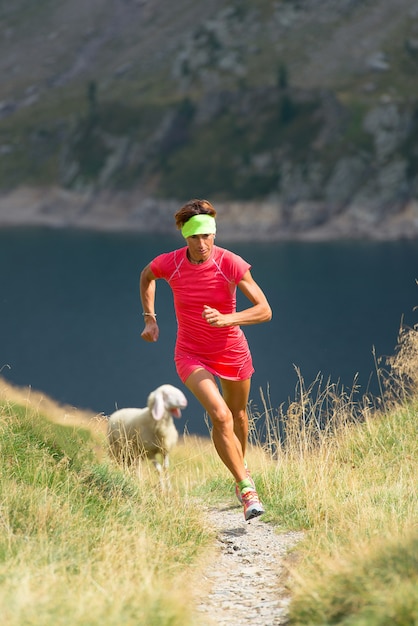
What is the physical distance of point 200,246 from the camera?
7.59m

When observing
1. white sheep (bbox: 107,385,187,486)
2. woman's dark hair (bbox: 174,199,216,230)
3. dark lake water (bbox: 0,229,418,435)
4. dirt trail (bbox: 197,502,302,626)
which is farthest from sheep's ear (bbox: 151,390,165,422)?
dark lake water (bbox: 0,229,418,435)

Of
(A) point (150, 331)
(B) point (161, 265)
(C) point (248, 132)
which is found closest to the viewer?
(B) point (161, 265)

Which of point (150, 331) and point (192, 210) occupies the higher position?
point (192, 210)

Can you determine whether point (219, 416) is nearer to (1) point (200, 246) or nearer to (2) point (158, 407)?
(1) point (200, 246)

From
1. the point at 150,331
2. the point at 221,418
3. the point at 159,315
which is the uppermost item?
the point at 150,331

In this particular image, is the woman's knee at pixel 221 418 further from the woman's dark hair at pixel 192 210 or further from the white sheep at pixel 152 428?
Answer: the white sheep at pixel 152 428

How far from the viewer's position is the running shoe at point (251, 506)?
7.51 metres

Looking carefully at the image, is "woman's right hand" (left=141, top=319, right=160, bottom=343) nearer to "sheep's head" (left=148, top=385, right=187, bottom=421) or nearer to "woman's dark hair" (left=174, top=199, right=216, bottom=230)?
"woman's dark hair" (left=174, top=199, right=216, bottom=230)

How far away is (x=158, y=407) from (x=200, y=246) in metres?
3.16

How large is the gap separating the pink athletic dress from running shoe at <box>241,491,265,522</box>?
39.3 inches

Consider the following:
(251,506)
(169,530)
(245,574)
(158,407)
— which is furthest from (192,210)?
(158,407)

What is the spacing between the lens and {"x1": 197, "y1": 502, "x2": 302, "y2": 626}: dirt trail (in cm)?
574

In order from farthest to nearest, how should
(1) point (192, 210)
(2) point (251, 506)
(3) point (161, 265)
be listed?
(3) point (161, 265) < (1) point (192, 210) < (2) point (251, 506)

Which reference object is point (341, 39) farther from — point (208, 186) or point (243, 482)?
point (243, 482)
